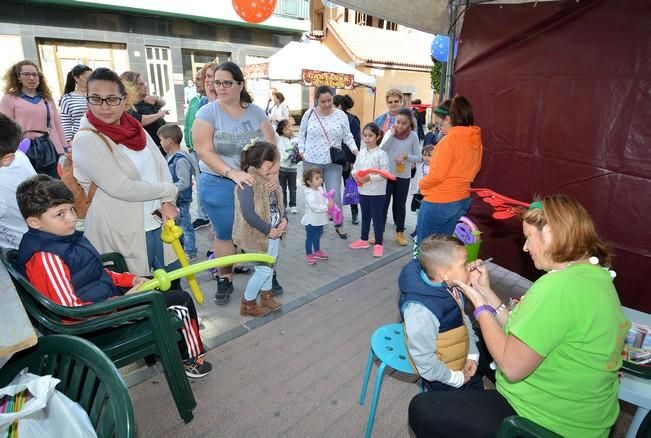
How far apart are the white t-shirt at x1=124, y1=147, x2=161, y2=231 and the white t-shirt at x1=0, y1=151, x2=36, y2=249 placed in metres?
0.62

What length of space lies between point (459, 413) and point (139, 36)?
572 inches

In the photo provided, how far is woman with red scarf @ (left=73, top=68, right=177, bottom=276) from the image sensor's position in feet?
7.72

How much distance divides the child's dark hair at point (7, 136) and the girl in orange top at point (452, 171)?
2.94 m

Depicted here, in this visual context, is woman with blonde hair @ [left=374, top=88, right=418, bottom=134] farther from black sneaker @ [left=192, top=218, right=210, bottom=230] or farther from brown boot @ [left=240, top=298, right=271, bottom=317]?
brown boot @ [left=240, top=298, right=271, bottom=317]

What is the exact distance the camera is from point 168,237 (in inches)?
107

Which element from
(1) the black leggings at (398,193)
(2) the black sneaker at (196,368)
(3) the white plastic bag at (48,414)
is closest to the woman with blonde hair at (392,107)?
(1) the black leggings at (398,193)

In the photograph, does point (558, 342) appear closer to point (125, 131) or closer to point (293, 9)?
point (125, 131)

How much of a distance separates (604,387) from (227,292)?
2973mm

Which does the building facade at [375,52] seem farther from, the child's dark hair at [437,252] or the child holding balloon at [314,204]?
the child's dark hair at [437,252]

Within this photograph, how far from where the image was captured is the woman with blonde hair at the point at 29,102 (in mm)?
4371

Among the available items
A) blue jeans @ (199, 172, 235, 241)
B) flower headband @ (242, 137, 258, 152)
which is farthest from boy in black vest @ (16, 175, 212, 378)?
flower headband @ (242, 137, 258, 152)

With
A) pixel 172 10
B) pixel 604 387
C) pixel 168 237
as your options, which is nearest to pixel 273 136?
pixel 168 237

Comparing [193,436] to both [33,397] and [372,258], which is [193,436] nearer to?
[33,397]

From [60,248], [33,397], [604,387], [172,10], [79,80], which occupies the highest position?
[172,10]
